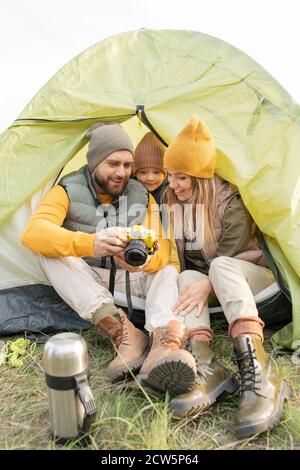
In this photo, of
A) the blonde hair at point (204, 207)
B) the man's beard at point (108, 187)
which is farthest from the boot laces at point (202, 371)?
the man's beard at point (108, 187)

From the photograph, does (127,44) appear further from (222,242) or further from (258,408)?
(258,408)

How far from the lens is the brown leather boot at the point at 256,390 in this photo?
1.43m

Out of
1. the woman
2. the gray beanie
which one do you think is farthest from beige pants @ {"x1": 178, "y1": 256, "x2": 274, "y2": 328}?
the gray beanie

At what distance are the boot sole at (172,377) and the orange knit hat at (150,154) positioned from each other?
1317mm

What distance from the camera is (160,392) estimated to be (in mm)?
1592

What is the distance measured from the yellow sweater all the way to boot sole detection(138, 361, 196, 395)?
1.85 feet

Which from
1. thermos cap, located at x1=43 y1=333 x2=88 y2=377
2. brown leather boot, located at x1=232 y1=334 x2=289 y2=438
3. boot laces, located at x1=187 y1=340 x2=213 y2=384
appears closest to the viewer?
thermos cap, located at x1=43 y1=333 x2=88 y2=377

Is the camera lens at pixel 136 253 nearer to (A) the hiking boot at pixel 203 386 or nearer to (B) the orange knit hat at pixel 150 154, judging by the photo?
(A) the hiking boot at pixel 203 386

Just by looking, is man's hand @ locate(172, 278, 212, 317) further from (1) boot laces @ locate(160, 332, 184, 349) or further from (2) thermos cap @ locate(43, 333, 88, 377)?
(2) thermos cap @ locate(43, 333, 88, 377)

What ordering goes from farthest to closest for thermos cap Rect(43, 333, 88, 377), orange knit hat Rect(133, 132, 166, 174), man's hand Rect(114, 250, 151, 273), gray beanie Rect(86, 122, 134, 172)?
orange knit hat Rect(133, 132, 166, 174) → gray beanie Rect(86, 122, 134, 172) → man's hand Rect(114, 250, 151, 273) → thermos cap Rect(43, 333, 88, 377)

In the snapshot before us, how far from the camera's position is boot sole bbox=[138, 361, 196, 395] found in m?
1.49

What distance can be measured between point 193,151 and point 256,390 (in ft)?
3.18

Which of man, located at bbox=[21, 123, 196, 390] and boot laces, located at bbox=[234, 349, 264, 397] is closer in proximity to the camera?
boot laces, located at bbox=[234, 349, 264, 397]

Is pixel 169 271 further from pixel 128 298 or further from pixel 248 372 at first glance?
pixel 248 372
